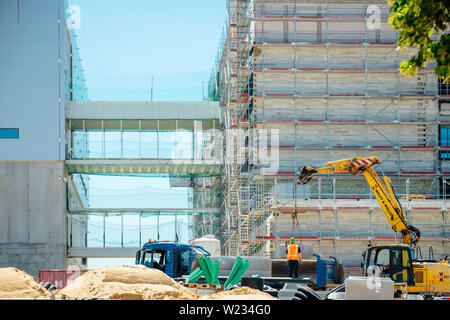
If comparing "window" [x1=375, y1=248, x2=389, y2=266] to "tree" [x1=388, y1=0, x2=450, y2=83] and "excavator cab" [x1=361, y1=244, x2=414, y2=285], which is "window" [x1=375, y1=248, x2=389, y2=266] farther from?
"tree" [x1=388, y1=0, x2=450, y2=83]

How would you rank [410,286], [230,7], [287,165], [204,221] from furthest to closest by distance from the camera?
[204,221]
[230,7]
[287,165]
[410,286]

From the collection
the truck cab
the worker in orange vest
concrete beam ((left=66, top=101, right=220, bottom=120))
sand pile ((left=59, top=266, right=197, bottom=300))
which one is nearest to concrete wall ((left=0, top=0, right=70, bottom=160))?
concrete beam ((left=66, top=101, right=220, bottom=120))

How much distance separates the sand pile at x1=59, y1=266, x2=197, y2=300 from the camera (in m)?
11.5

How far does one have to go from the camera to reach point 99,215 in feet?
176

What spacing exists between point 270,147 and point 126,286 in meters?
34.8

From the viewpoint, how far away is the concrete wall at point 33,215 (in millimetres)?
51250

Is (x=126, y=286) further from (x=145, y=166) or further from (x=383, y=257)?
(x=145, y=166)

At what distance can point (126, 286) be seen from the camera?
12.1 m

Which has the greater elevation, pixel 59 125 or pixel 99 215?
pixel 59 125

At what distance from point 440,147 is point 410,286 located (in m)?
23.2

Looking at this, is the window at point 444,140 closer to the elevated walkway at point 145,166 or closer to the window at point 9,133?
the elevated walkway at point 145,166

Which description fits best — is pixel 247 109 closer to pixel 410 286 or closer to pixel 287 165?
pixel 287 165
